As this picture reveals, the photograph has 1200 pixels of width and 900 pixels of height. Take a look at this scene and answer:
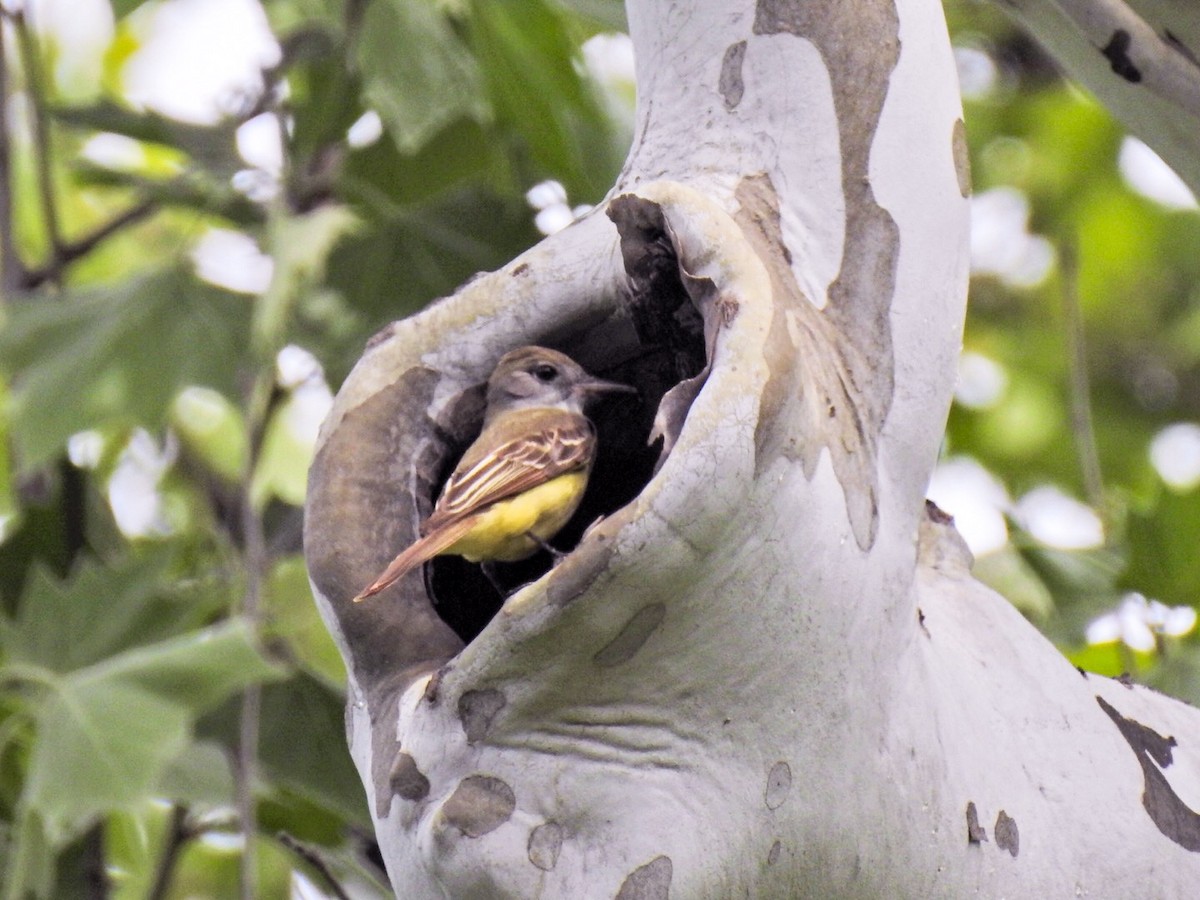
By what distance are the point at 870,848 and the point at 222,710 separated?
1962mm

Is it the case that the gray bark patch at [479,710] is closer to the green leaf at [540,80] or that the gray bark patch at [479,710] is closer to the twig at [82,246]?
the green leaf at [540,80]

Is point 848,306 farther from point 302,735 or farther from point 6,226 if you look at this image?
point 6,226

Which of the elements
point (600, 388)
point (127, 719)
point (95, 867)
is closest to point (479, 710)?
point (600, 388)

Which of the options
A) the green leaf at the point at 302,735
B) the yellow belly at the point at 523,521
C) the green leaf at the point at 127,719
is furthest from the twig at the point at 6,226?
the yellow belly at the point at 523,521

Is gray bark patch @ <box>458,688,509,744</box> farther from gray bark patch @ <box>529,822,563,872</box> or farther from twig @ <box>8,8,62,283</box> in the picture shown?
twig @ <box>8,8,62,283</box>

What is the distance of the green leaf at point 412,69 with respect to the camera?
335cm

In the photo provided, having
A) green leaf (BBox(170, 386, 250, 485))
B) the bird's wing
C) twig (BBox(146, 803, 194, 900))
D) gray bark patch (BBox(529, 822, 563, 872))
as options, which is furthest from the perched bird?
green leaf (BBox(170, 386, 250, 485))

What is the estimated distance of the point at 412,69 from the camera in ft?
11.3

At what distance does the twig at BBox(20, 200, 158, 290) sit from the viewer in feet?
12.5

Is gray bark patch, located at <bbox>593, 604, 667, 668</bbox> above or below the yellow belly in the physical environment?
above

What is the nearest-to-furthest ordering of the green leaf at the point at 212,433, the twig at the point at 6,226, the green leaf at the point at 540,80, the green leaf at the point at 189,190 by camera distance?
the green leaf at the point at 540,80, the green leaf at the point at 189,190, the twig at the point at 6,226, the green leaf at the point at 212,433

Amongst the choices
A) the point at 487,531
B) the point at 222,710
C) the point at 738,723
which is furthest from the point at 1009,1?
the point at 222,710

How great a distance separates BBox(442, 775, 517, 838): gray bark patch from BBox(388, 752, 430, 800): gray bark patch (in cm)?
6

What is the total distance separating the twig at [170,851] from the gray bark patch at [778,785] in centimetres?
187
